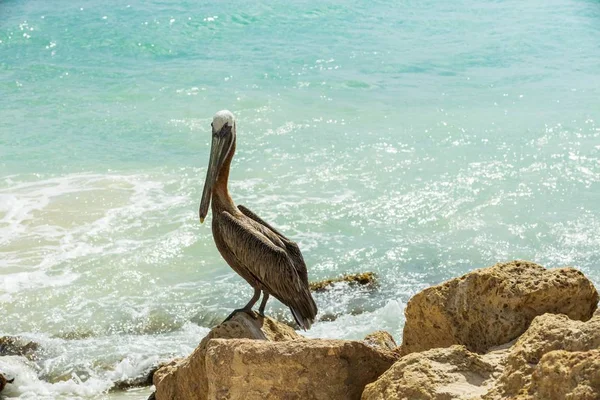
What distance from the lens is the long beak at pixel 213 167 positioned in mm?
5539

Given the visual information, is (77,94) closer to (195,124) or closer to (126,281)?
(195,124)

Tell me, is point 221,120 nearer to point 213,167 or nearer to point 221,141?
point 221,141

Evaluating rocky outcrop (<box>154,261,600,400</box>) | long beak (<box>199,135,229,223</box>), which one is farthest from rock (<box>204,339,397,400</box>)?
long beak (<box>199,135,229,223</box>)

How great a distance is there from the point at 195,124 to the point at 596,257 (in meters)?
6.39

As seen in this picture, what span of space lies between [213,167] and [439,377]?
110 inches

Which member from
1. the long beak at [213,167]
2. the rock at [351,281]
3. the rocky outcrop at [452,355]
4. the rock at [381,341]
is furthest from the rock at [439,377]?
the rock at [351,281]

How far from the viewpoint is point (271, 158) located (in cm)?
1155

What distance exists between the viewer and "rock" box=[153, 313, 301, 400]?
418cm

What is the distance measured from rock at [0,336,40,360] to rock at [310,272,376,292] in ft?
7.85

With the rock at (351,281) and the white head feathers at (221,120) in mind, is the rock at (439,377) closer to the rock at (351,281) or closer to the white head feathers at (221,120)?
the white head feathers at (221,120)

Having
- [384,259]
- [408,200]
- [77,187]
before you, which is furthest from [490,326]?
[77,187]

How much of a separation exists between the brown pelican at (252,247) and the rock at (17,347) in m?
2.19

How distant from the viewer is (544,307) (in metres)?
3.79

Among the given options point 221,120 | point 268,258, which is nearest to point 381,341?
point 268,258
